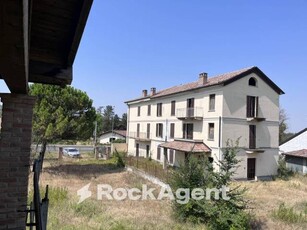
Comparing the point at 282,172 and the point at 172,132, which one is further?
the point at 172,132

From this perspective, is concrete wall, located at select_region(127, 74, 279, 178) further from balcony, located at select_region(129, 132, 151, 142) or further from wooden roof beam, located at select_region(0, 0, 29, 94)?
wooden roof beam, located at select_region(0, 0, 29, 94)

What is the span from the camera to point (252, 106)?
1981cm

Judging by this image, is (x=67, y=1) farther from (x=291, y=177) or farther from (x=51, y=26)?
(x=291, y=177)

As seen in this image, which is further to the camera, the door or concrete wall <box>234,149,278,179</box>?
the door

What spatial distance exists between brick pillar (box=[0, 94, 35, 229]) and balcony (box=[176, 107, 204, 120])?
1782 cm

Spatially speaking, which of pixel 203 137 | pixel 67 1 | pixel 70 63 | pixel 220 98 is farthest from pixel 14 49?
pixel 203 137

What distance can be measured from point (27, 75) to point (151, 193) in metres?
13.1

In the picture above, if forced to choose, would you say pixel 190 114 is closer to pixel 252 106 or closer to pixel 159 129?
pixel 252 106

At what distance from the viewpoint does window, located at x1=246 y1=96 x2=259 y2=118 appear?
773 inches

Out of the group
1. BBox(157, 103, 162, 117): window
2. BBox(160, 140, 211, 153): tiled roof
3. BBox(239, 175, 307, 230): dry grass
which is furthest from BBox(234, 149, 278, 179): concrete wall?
BBox(157, 103, 162, 117): window

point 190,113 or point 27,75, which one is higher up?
point 190,113

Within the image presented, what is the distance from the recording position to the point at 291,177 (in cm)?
2033

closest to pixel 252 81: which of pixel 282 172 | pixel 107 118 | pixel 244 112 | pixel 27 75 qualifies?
pixel 244 112

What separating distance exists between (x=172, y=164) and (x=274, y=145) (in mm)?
8682
